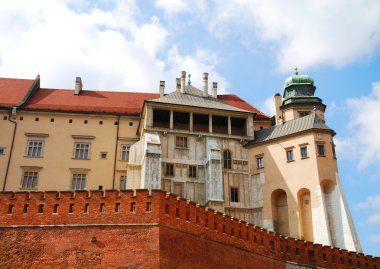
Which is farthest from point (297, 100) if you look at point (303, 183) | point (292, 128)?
point (303, 183)

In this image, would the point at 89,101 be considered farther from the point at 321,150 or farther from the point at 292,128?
the point at 321,150

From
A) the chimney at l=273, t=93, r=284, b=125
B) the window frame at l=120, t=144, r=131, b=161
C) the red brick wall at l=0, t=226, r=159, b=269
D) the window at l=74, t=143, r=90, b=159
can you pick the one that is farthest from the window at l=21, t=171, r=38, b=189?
the chimney at l=273, t=93, r=284, b=125

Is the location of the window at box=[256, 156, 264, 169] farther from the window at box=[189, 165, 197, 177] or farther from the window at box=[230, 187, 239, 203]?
the window at box=[189, 165, 197, 177]

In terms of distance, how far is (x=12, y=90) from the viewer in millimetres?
42562

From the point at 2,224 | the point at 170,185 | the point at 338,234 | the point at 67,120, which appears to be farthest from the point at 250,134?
the point at 2,224

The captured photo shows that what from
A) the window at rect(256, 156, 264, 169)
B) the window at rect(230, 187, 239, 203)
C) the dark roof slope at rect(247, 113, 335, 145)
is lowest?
the window at rect(230, 187, 239, 203)

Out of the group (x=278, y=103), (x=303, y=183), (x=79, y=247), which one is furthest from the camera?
(x=278, y=103)

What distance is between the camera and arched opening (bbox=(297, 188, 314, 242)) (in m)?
32.7

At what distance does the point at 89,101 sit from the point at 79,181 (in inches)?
309

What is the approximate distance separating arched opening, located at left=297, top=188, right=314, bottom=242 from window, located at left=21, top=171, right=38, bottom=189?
2022 centimetres

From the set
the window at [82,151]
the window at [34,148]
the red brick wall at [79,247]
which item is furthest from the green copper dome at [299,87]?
the red brick wall at [79,247]

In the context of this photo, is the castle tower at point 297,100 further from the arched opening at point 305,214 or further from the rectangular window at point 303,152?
the arched opening at point 305,214

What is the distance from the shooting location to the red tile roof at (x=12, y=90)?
4047cm

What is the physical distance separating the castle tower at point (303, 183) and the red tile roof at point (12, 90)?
2001cm
